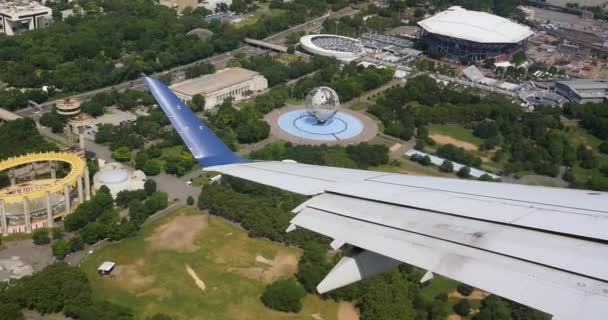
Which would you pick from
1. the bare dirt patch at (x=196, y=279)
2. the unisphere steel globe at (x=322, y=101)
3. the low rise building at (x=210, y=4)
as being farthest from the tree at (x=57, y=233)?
the low rise building at (x=210, y=4)

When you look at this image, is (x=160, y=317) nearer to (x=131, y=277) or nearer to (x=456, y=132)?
(x=131, y=277)

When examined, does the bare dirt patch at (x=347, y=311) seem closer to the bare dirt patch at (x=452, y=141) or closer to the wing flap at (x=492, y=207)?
the wing flap at (x=492, y=207)

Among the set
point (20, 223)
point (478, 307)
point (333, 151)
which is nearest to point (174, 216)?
point (20, 223)

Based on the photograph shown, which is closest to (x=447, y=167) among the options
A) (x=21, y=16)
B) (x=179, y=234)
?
(x=179, y=234)

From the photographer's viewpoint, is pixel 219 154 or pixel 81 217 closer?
pixel 219 154

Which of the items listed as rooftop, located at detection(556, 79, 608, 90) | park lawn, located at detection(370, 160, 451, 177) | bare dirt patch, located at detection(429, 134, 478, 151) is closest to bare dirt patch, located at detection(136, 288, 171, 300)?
park lawn, located at detection(370, 160, 451, 177)

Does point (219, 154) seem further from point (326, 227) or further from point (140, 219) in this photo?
point (140, 219)

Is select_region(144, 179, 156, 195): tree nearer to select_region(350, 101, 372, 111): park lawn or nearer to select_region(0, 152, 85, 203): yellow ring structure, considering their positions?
select_region(0, 152, 85, 203): yellow ring structure
